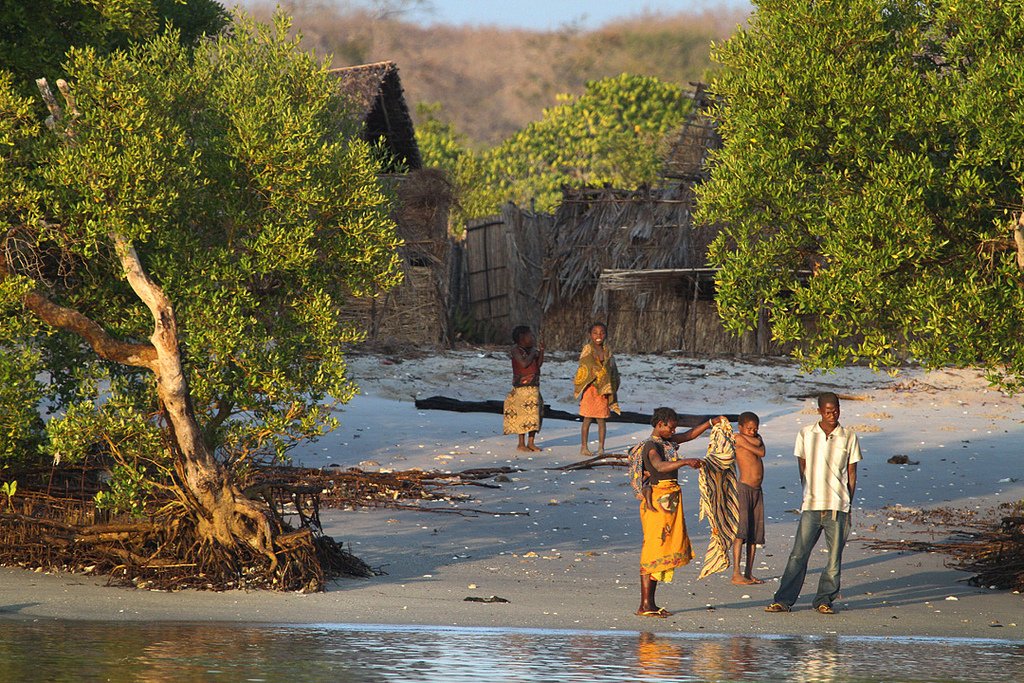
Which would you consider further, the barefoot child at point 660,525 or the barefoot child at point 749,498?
the barefoot child at point 749,498

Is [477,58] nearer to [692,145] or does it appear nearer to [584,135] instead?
[584,135]

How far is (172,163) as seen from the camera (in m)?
11.0

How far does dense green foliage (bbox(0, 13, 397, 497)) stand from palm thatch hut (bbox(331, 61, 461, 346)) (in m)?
18.8

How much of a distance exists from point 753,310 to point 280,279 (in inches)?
161

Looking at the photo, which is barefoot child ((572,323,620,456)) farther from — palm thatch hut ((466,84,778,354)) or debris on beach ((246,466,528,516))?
palm thatch hut ((466,84,778,354))

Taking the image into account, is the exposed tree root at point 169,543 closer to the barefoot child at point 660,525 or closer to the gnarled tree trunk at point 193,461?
the gnarled tree trunk at point 193,461

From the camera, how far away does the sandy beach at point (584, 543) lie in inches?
420

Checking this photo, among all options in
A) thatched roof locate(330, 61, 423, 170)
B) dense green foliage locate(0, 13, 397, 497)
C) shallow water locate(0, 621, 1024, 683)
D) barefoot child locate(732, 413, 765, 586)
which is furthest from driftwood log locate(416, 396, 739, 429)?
shallow water locate(0, 621, 1024, 683)

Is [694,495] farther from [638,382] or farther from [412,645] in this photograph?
[638,382]

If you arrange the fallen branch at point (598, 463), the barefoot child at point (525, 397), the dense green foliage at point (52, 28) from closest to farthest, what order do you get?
the dense green foliage at point (52, 28), the fallen branch at point (598, 463), the barefoot child at point (525, 397)

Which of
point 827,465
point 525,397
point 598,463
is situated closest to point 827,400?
point 827,465

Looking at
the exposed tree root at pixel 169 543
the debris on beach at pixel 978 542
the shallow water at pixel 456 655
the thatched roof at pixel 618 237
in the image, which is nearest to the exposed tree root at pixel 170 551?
the exposed tree root at pixel 169 543

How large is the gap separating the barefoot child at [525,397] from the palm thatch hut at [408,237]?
1218 cm

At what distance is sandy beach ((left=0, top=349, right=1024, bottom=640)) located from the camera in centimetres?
1068
